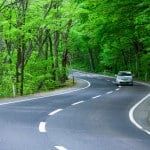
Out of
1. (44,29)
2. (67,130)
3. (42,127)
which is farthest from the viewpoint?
(44,29)

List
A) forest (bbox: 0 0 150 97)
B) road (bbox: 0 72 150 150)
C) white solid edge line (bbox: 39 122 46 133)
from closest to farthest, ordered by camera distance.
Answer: road (bbox: 0 72 150 150)
white solid edge line (bbox: 39 122 46 133)
forest (bbox: 0 0 150 97)

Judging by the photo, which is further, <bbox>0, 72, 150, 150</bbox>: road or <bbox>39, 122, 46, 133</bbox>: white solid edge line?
<bbox>39, 122, 46, 133</bbox>: white solid edge line

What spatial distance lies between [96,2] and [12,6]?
7.72 meters

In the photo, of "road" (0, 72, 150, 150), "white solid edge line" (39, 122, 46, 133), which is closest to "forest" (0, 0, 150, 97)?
"road" (0, 72, 150, 150)

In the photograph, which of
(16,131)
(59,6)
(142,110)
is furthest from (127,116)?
(59,6)

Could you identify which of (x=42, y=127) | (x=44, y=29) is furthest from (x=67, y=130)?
(x=44, y=29)

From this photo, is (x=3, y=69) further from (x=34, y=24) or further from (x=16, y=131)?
(x=16, y=131)

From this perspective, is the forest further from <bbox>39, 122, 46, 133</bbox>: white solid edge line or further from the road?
<bbox>39, 122, 46, 133</bbox>: white solid edge line

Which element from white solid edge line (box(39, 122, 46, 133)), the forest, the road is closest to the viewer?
the road

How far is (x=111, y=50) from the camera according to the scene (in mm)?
79000

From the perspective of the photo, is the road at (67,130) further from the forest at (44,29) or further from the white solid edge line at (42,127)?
the forest at (44,29)

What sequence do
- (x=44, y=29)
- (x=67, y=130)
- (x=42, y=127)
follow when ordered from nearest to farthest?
(x=67, y=130)
(x=42, y=127)
(x=44, y=29)

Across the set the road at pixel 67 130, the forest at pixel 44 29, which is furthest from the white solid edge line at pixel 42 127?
the forest at pixel 44 29

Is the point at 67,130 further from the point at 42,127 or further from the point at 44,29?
the point at 44,29
